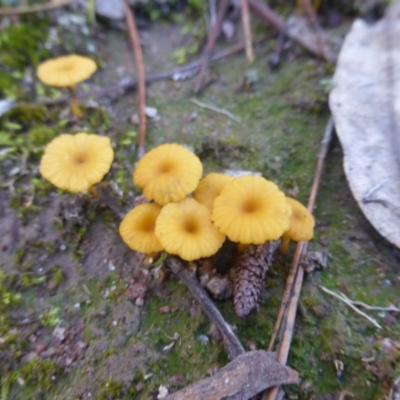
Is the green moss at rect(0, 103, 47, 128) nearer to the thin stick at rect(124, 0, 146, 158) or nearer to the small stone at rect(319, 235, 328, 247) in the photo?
the thin stick at rect(124, 0, 146, 158)

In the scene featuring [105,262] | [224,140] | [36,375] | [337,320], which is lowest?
[36,375]

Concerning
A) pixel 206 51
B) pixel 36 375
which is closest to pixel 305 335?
pixel 36 375

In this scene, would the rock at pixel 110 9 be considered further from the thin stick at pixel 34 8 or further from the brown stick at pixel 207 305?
the brown stick at pixel 207 305

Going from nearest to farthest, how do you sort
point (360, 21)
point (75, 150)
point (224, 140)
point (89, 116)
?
point (75, 150) < point (224, 140) < point (89, 116) < point (360, 21)

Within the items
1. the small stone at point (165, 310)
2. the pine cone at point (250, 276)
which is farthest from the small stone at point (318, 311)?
the small stone at point (165, 310)

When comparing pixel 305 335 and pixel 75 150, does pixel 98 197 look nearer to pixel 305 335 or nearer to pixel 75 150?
pixel 75 150
